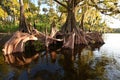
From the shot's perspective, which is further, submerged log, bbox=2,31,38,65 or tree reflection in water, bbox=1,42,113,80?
submerged log, bbox=2,31,38,65

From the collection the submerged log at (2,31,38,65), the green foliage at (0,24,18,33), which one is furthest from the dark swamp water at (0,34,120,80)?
the green foliage at (0,24,18,33)

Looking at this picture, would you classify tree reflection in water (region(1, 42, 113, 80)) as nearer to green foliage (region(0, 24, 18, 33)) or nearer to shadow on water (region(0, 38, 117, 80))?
shadow on water (region(0, 38, 117, 80))

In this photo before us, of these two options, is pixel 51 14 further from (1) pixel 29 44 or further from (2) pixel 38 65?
(2) pixel 38 65

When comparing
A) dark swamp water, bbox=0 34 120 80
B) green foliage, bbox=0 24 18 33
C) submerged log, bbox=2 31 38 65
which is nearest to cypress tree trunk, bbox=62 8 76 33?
submerged log, bbox=2 31 38 65

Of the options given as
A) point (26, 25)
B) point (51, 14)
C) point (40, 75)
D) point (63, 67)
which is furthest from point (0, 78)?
point (51, 14)

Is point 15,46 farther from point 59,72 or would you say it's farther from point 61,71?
point 59,72

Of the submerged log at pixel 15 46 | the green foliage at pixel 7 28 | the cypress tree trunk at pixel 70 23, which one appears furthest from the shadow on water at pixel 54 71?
the green foliage at pixel 7 28

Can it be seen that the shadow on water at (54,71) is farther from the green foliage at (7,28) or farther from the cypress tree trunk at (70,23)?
the green foliage at (7,28)

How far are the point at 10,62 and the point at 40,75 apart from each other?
5.76 metres

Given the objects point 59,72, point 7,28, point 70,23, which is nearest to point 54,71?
point 59,72

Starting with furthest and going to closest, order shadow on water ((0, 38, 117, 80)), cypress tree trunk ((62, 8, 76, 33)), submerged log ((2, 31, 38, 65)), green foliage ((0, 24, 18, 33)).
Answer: green foliage ((0, 24, 18, 33)) < cypress tree trunk ((62, 8, 76, 33)) < submerged log ((2, 31, 38, 65)) < shadow on water ((0, 38, 117, 80))

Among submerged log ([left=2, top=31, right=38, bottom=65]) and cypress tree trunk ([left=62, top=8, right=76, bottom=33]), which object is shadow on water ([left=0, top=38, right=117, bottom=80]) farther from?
cypress tree trunk ([left=62, top=8, right=76, bottom=33])

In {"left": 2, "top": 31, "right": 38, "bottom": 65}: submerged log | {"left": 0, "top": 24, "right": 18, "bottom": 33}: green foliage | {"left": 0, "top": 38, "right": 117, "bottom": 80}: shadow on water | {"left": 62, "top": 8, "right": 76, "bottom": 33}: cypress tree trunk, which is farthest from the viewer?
{"left": 0, "top": 24, "right": 18, "bottom": 33}: green foliage

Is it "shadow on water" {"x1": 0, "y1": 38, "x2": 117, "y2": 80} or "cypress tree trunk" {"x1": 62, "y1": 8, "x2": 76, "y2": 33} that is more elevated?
"cypress tree trunk" {"x1": 62, "y1": 8, "x2": 76, "y2": 33}
